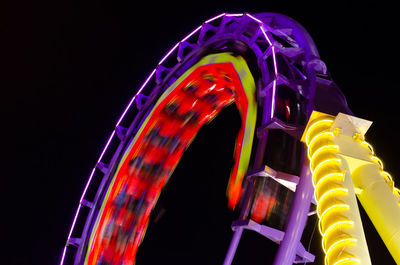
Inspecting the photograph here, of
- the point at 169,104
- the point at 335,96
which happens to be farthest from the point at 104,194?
the point at 335,96

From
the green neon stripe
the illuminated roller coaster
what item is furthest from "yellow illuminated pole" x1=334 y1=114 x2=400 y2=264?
the green neon stripe

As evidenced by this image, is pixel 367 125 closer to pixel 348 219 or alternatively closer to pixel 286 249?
pixel 348 219

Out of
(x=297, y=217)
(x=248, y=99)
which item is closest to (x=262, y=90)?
(x=248, y=99)

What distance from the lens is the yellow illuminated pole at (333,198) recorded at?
10.5 feet

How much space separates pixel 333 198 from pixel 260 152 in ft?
8.62

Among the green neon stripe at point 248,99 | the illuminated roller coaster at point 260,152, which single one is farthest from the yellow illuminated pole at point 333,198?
the green neon stripe at point 248,99

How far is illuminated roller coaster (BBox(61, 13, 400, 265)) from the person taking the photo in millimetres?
3896

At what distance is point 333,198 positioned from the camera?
143 inches

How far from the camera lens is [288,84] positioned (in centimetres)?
686

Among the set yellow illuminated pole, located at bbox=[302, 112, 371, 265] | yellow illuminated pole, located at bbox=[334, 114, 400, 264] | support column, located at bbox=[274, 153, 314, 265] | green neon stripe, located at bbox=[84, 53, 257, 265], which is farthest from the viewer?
green neon stripe, located at bbox=[84, 53, 257, 265]

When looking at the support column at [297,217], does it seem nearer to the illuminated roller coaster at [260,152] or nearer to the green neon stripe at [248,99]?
the illuminated roller coaster at [260,152]

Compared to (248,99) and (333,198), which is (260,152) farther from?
(333,198)

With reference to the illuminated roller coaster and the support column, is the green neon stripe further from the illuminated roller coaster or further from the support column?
the support column

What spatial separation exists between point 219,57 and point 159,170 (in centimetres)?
345
